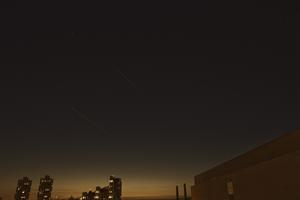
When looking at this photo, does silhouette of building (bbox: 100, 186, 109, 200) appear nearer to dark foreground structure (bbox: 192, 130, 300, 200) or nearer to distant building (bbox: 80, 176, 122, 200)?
distant building (bbox: 80, 176, 122, 200)

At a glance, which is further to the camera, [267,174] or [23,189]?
[23,189]

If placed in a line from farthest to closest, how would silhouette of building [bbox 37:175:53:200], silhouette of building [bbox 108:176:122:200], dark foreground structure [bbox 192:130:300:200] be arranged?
1. silhouette of building [bbox 37:175:53:200]
2. silhouette of building [bbox 108:176:122:200]
3. dark foreground structure [bbox 192:130:300:200]

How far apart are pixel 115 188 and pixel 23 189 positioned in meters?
54.1

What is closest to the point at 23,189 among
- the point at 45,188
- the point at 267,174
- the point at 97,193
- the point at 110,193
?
the point at 45,188

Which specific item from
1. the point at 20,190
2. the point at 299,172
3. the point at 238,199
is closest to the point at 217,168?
the point at 238,199

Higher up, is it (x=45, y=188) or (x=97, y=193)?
(x=45, y=188)

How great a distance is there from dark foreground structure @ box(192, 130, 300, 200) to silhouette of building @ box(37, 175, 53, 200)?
155m

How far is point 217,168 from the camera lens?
23.2 m

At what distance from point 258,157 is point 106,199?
421 ft

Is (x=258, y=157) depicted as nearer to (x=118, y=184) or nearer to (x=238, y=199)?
(x=238, y=199)

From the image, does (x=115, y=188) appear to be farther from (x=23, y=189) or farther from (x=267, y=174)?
(x=267, y=174)

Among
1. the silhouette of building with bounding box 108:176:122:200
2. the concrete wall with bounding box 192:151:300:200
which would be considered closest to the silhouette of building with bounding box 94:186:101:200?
the silhouette of building with bounding box 108:176:122:200

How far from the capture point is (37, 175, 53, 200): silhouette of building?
159500 mm

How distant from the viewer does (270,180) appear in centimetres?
1245
